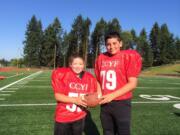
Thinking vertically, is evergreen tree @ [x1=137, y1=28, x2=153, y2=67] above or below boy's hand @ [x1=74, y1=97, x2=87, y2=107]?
above

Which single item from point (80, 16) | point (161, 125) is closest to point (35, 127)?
point (161, 125)

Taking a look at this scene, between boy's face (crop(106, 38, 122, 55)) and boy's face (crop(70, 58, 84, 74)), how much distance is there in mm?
365

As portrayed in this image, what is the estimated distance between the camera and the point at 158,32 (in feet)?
324

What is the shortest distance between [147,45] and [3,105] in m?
85.2

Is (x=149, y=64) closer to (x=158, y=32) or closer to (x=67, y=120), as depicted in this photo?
(x=158, y=32)

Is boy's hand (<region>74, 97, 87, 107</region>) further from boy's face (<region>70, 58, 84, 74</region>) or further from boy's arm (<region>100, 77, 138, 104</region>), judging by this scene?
boy's face (<region>70, 58, 84, 74</region>)

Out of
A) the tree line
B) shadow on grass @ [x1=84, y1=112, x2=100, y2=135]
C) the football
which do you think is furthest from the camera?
the tree line

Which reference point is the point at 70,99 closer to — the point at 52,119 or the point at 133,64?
the point at 133,64

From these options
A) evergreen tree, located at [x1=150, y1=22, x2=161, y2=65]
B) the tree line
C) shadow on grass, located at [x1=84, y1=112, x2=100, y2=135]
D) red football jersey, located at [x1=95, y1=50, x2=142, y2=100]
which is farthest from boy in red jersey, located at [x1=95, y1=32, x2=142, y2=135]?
evergreen tree, located at [x1=150, y1=22, x2=161, y2=65]

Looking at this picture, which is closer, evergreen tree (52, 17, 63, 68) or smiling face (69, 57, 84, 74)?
smiling face (69, 57, 84, 74)

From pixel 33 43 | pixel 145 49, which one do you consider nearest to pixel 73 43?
pixel 33 43

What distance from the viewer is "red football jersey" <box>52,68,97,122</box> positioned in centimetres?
408

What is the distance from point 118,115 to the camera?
4.09 m

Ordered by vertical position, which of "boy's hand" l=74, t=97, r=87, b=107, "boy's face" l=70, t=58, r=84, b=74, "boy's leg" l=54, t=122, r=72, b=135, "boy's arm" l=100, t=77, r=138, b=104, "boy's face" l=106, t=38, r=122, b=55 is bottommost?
"boy's leg" l=54, t=122, r=72, b=135
